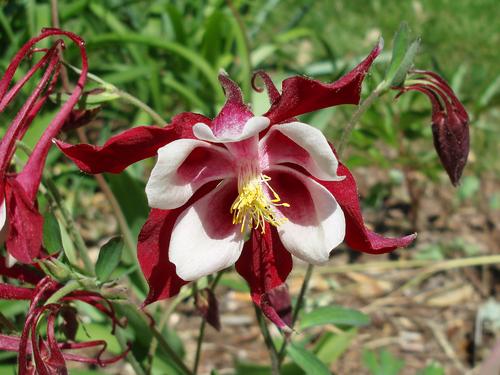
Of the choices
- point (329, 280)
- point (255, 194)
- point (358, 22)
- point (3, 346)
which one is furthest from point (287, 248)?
point (358, 22)

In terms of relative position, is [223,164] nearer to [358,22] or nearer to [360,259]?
[360,259]

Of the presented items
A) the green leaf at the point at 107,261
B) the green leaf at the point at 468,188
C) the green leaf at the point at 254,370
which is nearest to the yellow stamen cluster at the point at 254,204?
the green leaf at the point at 107,261

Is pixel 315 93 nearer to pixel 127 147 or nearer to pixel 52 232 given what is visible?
pixel 127 147

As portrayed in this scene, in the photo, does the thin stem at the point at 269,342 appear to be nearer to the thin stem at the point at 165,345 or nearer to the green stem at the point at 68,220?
the thin stem at the point at 165,345

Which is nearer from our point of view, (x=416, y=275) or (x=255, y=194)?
(x=255, y=194)

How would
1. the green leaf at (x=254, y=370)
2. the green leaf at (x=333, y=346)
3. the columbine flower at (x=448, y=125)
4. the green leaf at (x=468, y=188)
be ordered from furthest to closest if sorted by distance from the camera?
the green leaf at (x=468, y=188), the green leaf at (x=333, y=346), the green leaf at (x=254, y=370), the columbine flower at (x=448, y=125)

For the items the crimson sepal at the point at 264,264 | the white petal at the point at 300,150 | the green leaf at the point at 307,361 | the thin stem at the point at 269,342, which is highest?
the white petal at the point at 300,150
